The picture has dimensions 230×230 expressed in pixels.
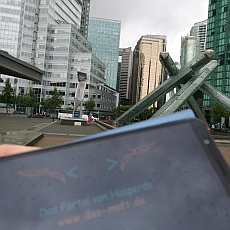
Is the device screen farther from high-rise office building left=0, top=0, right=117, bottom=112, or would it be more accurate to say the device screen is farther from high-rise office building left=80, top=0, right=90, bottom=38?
high-rise office building left=80, top=0, right=90, bottom=38

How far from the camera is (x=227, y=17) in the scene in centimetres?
6844

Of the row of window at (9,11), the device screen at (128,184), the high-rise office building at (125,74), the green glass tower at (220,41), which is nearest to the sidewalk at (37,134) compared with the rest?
the device screen at (128,184)

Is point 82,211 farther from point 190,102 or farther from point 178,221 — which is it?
point 190,102

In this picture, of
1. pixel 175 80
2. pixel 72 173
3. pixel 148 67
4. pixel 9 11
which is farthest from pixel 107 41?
pixel 72 173

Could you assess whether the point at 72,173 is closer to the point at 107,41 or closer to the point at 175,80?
the point at 175,80

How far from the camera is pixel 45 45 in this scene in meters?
78.1

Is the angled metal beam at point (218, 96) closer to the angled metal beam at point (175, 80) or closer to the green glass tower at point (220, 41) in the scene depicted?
the angled metal beam at point (175, 80)

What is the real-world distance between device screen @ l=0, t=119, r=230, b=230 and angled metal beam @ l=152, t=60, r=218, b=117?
24123mm

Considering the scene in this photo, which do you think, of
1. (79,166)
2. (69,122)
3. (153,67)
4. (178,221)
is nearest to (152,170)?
(178,221)

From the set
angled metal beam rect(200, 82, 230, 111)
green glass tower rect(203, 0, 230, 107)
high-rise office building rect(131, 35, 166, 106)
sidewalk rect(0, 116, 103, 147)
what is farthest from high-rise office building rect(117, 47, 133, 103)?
sidewalk rect(0, 116, 103, 147)

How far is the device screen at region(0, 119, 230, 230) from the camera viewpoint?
75.4 inches

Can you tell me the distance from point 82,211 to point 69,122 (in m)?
30.3

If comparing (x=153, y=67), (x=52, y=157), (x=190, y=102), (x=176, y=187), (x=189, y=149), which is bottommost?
(x=176, y=187)

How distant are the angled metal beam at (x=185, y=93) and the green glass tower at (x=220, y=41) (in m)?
42.3
